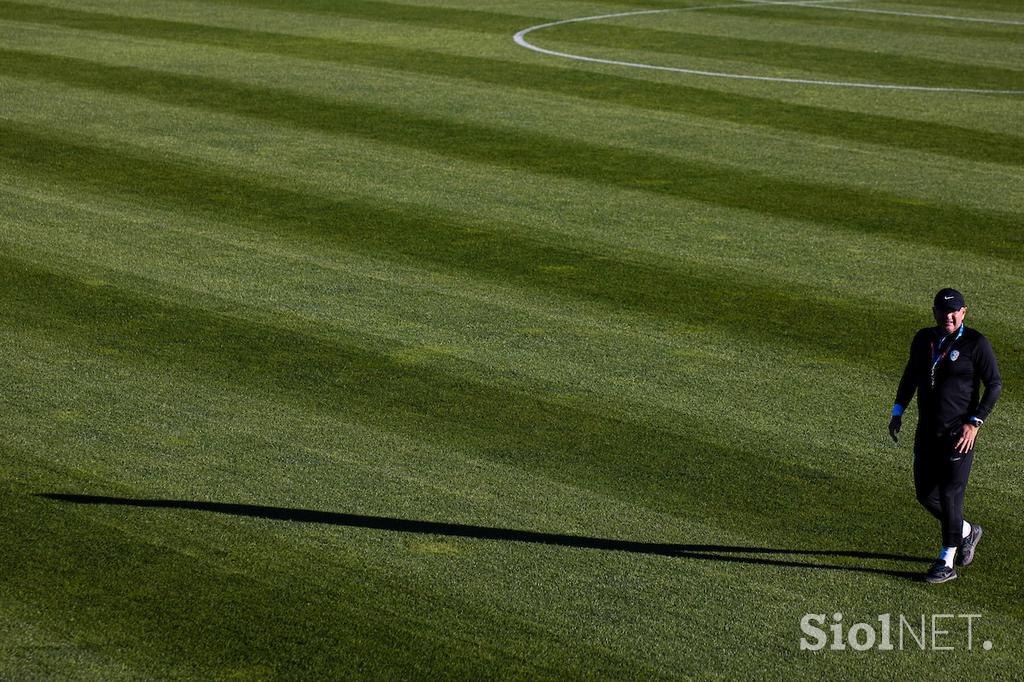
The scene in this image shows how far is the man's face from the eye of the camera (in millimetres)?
7629

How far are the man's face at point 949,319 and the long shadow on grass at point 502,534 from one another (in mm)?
1312

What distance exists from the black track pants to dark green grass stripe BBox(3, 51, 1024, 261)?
6.61 metres

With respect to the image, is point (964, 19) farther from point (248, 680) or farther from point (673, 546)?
point (248, 680)

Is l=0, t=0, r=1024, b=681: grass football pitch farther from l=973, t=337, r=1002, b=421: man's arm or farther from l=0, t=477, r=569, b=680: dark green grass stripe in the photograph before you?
l=973, t=337, r=1002, b=421: man's arm

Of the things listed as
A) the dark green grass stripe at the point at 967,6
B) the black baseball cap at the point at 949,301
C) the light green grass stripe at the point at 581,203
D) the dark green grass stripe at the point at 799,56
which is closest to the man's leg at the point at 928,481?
the black baseball cap at the point at 949,301

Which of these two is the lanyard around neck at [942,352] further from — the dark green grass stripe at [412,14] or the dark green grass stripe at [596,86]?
the dark green grass stripe at [412,14]

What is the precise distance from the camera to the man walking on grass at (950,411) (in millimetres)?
7645

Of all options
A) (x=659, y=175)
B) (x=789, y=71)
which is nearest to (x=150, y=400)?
(x=659, y=175)

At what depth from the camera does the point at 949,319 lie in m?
7.65

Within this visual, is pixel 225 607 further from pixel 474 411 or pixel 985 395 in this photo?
pixel 985 395

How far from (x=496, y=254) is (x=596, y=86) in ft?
27.7

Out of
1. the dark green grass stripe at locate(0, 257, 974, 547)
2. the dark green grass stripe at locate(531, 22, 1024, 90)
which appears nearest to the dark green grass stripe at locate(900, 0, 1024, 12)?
the dark green grass stripe at locate(531, 22, 1024, 90)

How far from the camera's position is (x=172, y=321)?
456 inches

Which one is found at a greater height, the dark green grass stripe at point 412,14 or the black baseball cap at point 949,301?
the dark green grass stripe at point 412,14
